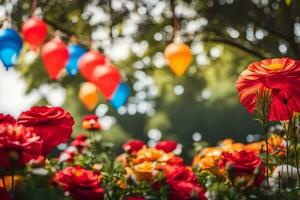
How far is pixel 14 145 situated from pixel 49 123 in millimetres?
390

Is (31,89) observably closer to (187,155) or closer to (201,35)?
(201,35)

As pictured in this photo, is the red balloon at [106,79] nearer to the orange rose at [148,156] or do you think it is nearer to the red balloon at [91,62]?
the red balloon at [91,62]

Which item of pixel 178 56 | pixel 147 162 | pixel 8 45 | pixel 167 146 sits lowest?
pixel 167 146

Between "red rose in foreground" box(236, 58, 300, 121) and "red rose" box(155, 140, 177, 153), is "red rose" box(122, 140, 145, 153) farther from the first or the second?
"red rose in foreground" box(236, 58, 300, 121)

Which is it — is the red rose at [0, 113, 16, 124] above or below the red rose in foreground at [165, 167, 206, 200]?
above

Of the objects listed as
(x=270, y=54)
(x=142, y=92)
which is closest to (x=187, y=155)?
(x=142, y=92)

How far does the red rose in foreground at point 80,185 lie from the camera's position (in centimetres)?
176

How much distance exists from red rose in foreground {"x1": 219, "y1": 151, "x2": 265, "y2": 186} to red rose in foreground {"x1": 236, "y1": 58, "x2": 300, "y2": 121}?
0.36 metres

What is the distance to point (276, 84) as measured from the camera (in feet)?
7.29

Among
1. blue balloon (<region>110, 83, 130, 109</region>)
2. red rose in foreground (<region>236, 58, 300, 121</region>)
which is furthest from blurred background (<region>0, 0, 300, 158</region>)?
red rose in foreground (<region>236, 58, 300, 121</region>)

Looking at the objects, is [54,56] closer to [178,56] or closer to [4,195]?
[178,56]

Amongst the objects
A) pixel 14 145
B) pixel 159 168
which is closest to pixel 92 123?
pixel 159 168

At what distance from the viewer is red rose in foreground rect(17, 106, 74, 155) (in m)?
2.02

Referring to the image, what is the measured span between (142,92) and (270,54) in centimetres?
302
